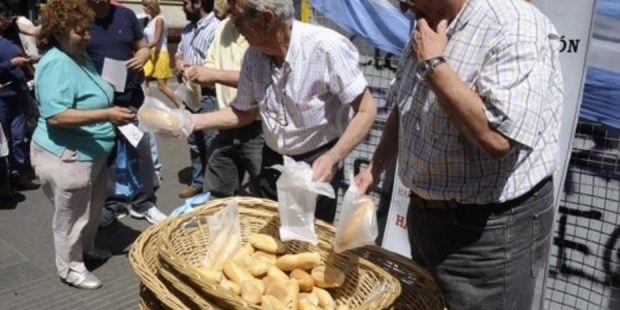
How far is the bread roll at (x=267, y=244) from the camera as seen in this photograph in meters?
1.86

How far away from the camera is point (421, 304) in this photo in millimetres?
1640

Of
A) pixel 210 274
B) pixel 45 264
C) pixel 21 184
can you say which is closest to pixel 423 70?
pixel 210 274

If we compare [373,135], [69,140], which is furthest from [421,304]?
[69,140]

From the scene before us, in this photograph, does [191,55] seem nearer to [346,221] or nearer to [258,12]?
[258,12]

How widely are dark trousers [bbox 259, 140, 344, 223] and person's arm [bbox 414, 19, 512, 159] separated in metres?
1.12

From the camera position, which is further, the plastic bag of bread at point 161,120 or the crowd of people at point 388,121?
the plastic bag of bread at point 161,120

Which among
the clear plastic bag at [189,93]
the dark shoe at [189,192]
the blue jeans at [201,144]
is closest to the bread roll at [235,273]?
the clear plastic bag at [189,93]

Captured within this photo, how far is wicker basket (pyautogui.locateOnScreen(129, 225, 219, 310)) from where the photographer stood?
1500 mm

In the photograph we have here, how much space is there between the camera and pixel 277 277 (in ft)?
5.56

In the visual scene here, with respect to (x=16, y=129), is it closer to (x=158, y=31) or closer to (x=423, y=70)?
(x=158, y=31)

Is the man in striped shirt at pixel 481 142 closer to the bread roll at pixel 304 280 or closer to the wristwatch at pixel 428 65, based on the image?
the wristwatch at pixel 428 65

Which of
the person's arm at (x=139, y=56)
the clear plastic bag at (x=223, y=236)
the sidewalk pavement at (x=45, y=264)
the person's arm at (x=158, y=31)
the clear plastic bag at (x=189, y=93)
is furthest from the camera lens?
the person's arm at (x=158, y=31)

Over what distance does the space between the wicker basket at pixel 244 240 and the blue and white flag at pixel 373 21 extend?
4.78 feet

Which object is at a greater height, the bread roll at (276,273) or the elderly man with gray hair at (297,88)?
the elderly man with gray hair at (297,88)
